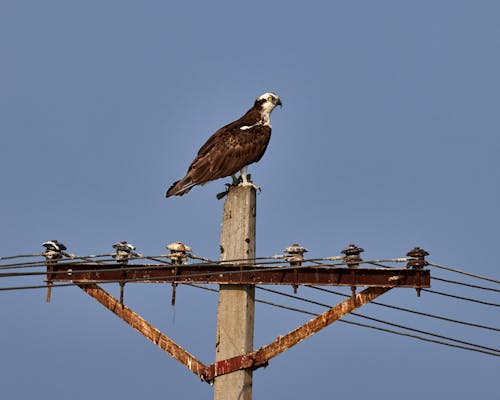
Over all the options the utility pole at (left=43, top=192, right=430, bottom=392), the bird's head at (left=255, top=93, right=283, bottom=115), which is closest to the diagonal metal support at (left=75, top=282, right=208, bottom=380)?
the utility pole at (left=43, top=192, right=430, bottom=392)

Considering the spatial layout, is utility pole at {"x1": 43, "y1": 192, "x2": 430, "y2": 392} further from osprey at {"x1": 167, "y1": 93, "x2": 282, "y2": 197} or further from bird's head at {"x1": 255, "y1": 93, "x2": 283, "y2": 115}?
bird's head at {"x1": 255, "y1": 93, "x2": 283, "y2": 115}

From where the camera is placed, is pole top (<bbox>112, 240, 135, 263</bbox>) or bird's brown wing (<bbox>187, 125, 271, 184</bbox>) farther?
bird's brown wing (<bbox>187, 125, 271, 184</bbox>)

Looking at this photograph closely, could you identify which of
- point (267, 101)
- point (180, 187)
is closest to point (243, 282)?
point (180, 187)

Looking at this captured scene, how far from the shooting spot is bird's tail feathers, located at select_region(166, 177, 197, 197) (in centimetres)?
1569

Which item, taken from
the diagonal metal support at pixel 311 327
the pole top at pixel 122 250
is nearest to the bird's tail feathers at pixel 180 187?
the pole top at pixel 122 250

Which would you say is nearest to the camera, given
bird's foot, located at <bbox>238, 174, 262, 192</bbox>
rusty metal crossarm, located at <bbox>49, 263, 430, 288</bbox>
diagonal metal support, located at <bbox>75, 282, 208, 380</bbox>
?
rusty metal crossarm, located at <bbox>49, 263, 430, 288</bbox>

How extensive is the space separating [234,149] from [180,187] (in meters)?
1.23

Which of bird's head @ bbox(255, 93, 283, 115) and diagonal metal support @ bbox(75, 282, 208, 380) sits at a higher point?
bird's head @ bbox(255, 93, 283, 115)

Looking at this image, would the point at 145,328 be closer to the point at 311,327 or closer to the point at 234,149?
the point at 311,327

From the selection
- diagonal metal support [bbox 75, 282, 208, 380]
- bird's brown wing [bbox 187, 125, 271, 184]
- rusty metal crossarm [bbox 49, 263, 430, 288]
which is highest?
bird's brown wing [bbox 187, 125, 271, 184]

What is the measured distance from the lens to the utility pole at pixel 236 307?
43.3 ft

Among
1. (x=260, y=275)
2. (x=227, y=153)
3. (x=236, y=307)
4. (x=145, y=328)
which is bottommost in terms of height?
(x=145, y=328)

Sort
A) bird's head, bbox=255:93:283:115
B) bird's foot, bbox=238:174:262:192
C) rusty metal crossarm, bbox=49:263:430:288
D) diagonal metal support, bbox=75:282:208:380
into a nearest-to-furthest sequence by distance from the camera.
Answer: rusty metal crossarm, bbox=49:263:430:288, diagonal metal support, bbox=75:282:208:380, bird's foot, bbox=238:174:262:192, bird's head, bbox=255:93:283:115

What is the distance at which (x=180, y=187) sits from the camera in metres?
15.7
